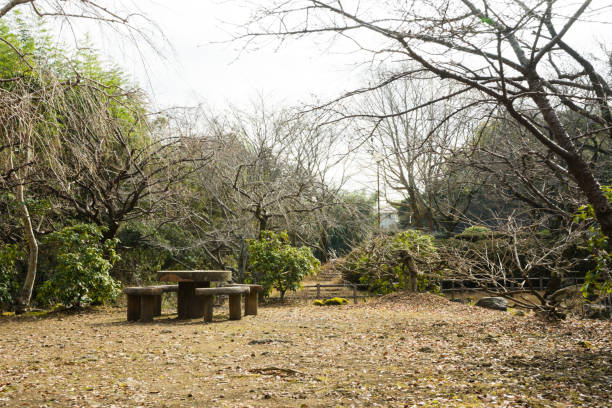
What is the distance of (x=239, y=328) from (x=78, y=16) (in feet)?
15.8

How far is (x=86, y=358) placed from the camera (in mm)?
4980

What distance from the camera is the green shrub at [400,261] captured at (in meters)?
11.6

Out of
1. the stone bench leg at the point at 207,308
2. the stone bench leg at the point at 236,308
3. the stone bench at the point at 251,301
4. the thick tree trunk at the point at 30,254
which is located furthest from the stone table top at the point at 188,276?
the thick tree trunk at the point at 30,254

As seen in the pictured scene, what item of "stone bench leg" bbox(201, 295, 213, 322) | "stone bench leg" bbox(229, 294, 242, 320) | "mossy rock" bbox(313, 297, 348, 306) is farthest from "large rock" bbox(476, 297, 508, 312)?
"stone bench leg" bbox(201, 295, 213, 322)

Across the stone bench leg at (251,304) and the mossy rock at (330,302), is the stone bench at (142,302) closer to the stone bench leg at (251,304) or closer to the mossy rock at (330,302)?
the stone bench leg at (251,304)

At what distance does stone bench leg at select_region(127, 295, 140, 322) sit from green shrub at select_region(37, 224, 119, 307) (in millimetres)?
1339

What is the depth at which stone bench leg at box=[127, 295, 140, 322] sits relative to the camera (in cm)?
814

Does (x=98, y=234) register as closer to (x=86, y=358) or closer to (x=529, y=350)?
(x=86, y=358)

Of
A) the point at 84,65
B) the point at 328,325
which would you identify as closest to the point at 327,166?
the point at 84,65

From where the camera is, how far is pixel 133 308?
26.8 feet

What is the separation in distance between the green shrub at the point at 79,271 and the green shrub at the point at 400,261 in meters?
5.32

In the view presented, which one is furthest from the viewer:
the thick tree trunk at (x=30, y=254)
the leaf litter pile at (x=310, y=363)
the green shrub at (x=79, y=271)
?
the green shrub at (x=79, y=271)

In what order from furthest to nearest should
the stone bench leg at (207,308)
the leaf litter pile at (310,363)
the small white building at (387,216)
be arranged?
the small white building at (387,216) → the stone bench leg at (207,308) → the leaf litter pile at (310,363)

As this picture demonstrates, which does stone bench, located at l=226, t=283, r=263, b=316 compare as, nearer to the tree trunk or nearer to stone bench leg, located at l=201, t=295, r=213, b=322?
stone bench leg, located at l=201, t=295, r=213, b=322
